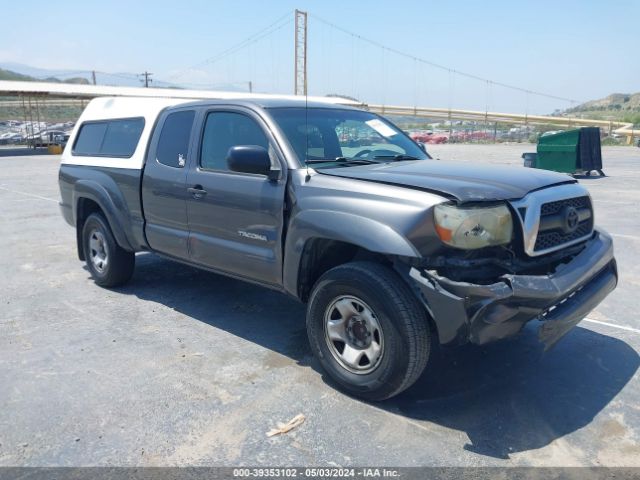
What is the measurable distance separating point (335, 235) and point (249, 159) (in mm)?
833

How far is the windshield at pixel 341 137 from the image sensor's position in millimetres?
4105

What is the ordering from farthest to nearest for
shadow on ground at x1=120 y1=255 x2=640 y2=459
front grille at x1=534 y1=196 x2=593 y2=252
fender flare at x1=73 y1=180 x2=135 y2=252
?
fender flare at x1=73 y1=180 x2=135 y2=252 < front grille at x1=534 y1=196 x2=593 y2=252 < shadow on ground at x1=120 y1=255 x2=640 y2=459

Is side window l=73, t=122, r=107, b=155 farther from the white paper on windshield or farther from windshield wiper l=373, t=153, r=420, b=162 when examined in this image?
windshield wiper l=373, t=153, r=420, b=162

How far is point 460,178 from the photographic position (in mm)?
3461

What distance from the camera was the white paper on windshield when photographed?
481cm

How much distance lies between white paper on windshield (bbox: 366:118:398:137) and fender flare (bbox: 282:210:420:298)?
5.04 ft

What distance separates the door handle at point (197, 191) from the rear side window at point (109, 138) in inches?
44.6

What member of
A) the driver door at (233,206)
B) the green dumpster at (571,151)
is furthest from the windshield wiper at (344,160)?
the green dumpster at (571,151)

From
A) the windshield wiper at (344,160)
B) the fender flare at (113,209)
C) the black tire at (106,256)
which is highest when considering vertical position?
the windshield wiper at (344,160)

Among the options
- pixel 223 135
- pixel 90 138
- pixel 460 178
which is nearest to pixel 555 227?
pixel 460 178

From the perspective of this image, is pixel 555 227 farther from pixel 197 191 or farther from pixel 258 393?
pixel 197 191

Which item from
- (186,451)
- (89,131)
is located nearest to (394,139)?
(186,451)

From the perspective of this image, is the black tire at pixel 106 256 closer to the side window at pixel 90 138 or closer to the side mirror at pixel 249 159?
the side window at pixel 90 138

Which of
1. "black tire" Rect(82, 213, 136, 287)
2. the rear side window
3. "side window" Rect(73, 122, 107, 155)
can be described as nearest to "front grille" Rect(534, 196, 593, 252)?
the rear side window
